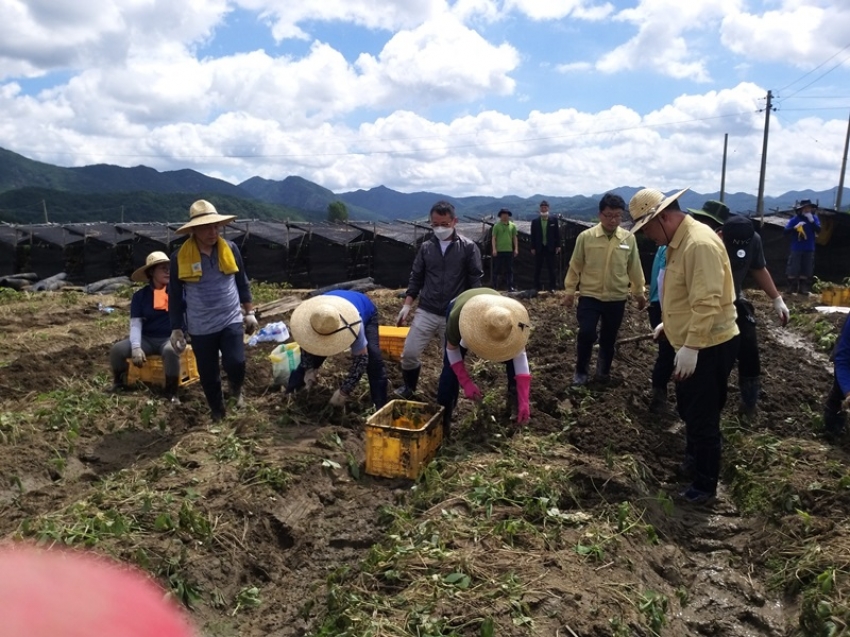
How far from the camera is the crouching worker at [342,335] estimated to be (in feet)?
15.5

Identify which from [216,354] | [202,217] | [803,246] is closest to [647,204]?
[202,217]

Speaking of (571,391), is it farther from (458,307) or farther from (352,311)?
(352,311)

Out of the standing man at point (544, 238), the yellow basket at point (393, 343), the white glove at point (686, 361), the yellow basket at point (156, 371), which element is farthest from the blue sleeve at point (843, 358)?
the standing man at point (544, 238)

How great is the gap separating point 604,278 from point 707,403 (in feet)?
6.60

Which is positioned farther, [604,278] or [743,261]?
[604,278]

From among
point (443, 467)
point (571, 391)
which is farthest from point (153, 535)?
point (571, 391)

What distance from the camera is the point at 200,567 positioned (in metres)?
3.24

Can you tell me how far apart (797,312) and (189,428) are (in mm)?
8753

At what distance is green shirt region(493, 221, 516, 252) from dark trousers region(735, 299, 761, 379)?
773cm

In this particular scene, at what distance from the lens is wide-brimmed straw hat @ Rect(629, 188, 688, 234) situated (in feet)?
12.4

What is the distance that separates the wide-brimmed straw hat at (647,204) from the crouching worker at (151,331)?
13.0 ft

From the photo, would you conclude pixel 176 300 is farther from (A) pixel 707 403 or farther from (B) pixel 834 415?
(B) pixel 834 415

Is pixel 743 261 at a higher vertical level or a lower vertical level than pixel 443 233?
lower

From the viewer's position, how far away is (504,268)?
553 inches
